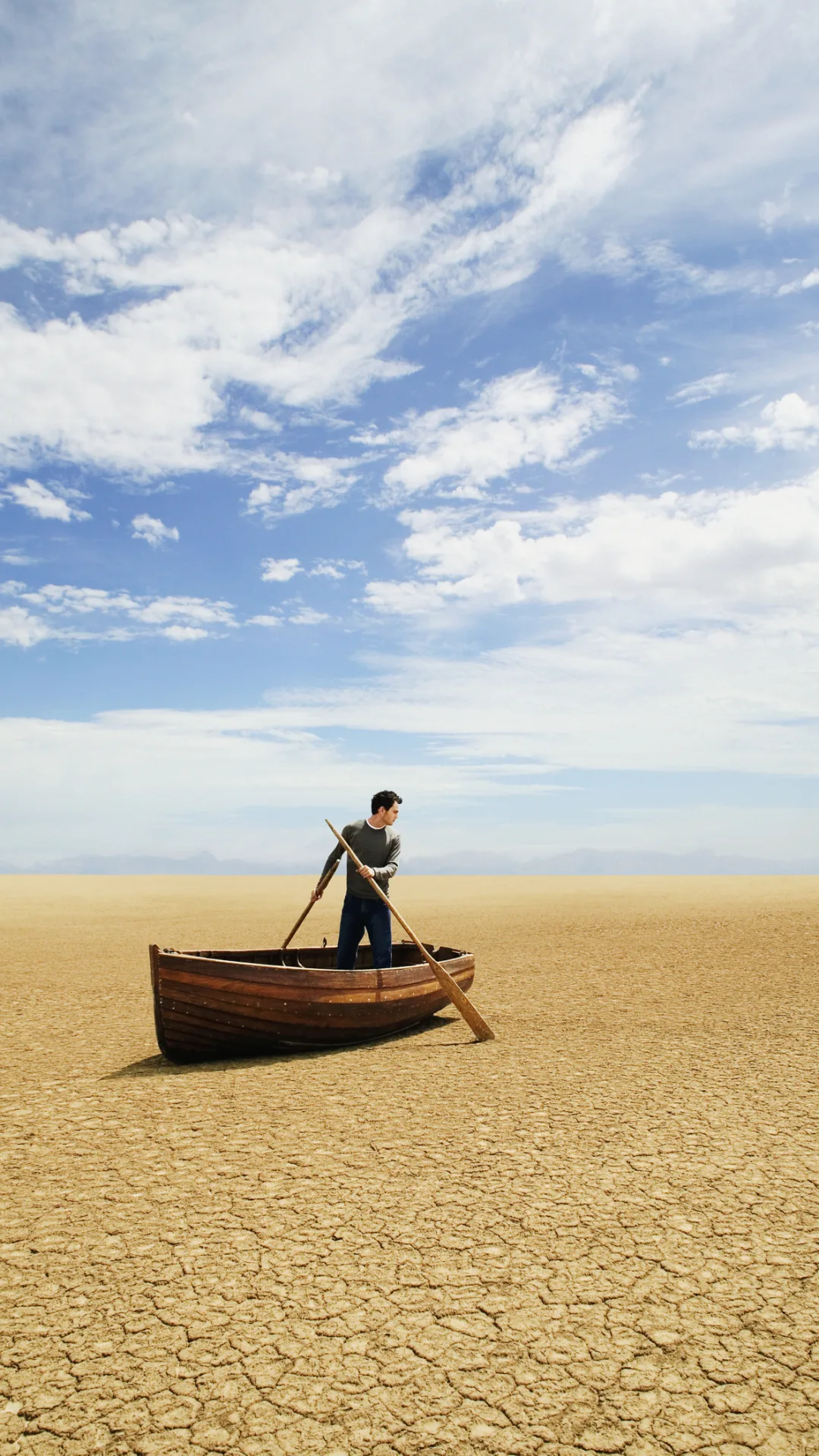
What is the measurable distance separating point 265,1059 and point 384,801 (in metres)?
2.97

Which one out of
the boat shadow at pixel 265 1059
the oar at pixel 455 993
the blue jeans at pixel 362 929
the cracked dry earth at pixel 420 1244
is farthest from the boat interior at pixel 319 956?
the cracked dry earth at pixel 420 1244

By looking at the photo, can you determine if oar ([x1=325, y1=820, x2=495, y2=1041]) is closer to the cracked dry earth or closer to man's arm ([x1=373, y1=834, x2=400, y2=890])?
man's arm ([x1=373, y1=834, x2=400, y2=890])

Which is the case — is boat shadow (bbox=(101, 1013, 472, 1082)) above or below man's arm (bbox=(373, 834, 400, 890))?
below

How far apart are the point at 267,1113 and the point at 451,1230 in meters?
2.51

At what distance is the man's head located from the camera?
998 cm

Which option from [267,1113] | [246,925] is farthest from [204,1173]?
[246,925]

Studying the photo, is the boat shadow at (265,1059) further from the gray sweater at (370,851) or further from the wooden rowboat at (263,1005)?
the gray sweater at (370,851)

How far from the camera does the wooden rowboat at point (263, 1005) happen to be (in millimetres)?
8188

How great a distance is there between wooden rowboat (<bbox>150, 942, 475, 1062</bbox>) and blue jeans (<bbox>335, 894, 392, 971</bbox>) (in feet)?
1.88

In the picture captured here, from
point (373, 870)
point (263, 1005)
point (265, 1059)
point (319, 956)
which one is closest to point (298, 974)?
point (263, 1005)

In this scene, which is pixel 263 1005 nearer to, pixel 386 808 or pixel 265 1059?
pixel 265 1059

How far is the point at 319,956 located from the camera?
Answer: 12.5 metres

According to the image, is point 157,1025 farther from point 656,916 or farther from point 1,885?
point 1,885

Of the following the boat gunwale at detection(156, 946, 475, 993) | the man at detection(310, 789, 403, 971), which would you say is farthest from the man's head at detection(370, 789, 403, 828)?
the boat gunwale at detection(156, 946, 475, 993)
